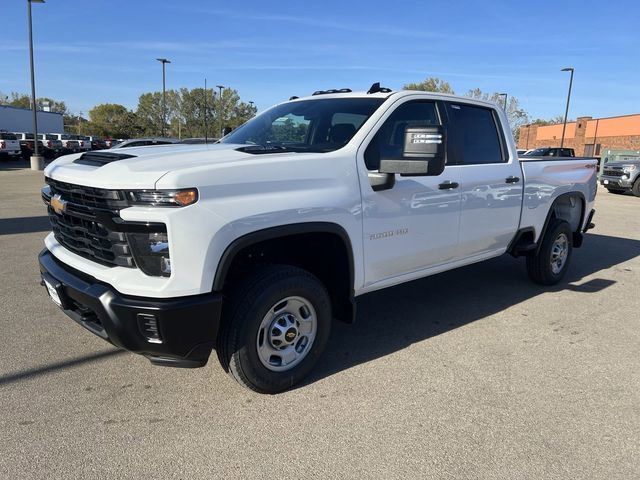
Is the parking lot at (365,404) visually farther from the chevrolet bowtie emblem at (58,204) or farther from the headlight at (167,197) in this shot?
the headlight at (167,197)

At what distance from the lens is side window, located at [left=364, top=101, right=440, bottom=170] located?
3.55 meters

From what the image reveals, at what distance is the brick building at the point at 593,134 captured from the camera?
45.7m

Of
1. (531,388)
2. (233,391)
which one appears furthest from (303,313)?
(531,388)

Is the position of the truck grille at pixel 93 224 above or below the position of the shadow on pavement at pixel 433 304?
above

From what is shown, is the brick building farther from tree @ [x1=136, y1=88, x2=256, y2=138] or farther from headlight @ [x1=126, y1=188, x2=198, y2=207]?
headlight @ [x1=126, y1=188, x2=198, y2=207]

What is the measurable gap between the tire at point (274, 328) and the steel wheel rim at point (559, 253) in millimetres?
3634

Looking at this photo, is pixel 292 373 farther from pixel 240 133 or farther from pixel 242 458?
pixel 240 133

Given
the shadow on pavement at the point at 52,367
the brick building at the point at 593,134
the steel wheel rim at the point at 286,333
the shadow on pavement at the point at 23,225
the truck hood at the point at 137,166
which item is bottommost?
the shadow on pavement at the point at 52,367

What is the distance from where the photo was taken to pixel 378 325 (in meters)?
4.57

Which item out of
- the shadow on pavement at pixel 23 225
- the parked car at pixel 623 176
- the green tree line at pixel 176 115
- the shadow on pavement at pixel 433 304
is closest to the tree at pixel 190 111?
the green tree line at pixel 176 115

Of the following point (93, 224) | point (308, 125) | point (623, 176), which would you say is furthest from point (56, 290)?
point (623, 176)

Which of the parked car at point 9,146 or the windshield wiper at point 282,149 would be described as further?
the parked car at point 9,146

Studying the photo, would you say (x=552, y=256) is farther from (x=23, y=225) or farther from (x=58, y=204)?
(x=23, y=225)

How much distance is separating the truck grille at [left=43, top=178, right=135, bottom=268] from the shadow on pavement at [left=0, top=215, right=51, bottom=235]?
5.79 metres
